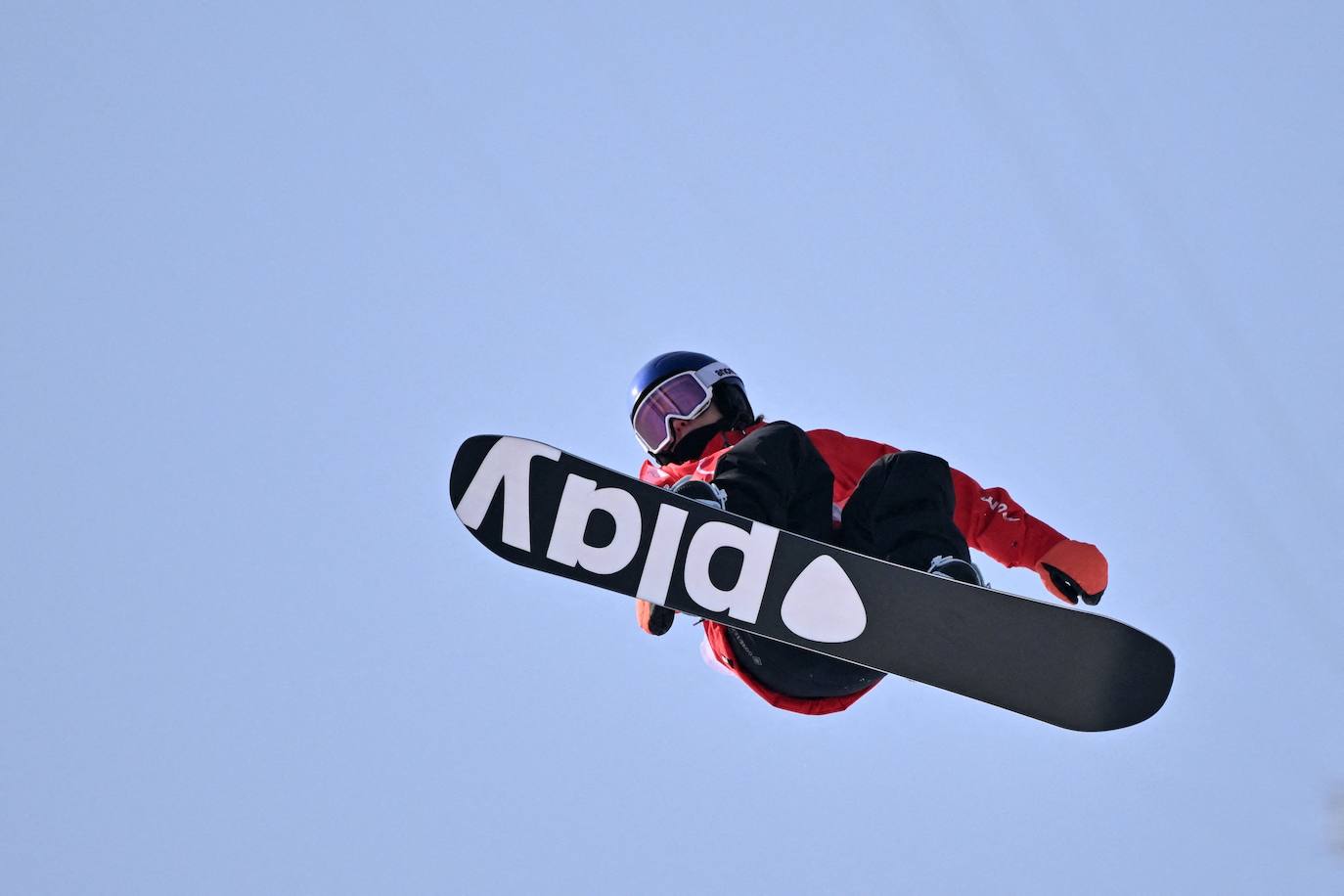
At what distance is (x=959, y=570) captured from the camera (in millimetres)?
5320

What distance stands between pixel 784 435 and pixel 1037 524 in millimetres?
1342

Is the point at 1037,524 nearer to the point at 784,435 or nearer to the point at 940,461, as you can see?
the point at 940,461

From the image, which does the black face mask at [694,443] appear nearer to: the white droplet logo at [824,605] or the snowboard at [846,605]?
the snowboard at [846,605]

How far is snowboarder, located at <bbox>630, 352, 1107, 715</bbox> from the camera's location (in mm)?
5469

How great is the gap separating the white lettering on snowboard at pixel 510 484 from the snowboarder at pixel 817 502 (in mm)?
462

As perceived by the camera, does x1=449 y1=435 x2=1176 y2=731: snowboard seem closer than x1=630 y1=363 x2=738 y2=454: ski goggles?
Yes

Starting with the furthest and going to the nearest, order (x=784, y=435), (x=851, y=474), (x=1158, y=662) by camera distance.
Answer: (x=851, y=474)
(x=784, y=435)
(x=1158, y=662)

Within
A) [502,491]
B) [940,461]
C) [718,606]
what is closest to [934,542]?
[940,461]

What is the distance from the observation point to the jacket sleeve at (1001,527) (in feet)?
20.8

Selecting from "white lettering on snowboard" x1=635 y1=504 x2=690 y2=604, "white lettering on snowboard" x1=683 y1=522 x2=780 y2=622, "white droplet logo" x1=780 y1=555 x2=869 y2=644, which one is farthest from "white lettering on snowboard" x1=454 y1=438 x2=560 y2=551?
"white droplet logo" x1=780 y1=555 x2=869 y2=644

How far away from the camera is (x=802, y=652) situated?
5.48 meters

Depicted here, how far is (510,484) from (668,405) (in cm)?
125

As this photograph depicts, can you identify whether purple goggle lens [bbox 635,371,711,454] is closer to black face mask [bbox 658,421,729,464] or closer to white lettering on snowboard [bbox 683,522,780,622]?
black face mask [bbox 658,421,729,464]

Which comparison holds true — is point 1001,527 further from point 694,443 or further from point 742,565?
point 742,565
